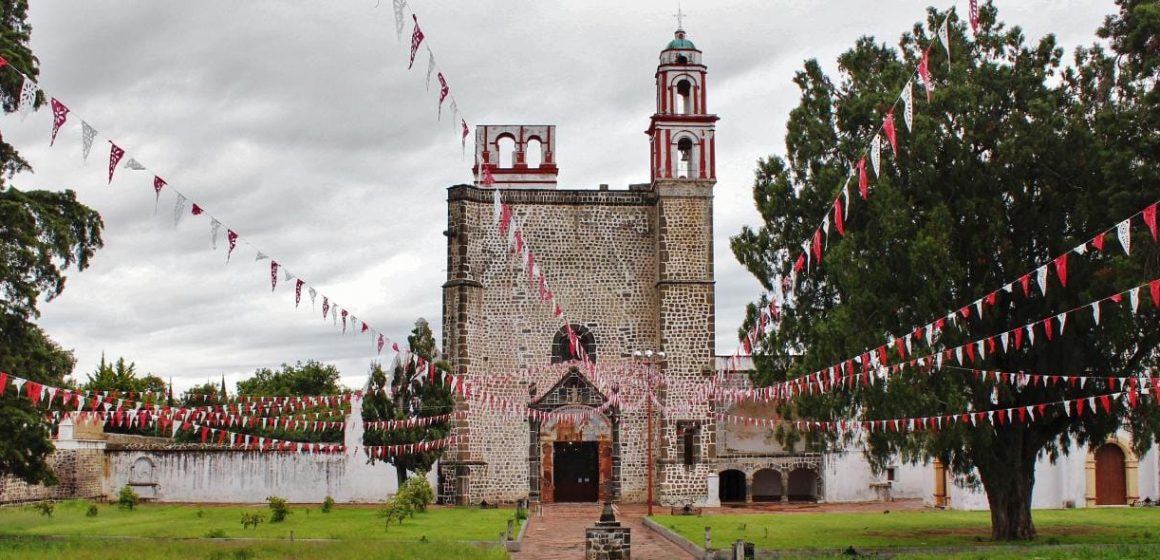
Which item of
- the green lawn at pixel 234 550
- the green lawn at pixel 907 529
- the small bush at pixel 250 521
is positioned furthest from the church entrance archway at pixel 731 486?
the green lawn at pixel 234 550

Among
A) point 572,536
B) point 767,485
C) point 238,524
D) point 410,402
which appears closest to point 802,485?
point 767,485

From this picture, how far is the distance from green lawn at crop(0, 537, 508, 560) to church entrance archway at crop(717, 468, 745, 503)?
61.5 ft

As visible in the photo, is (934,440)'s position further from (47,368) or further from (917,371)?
(47,368)

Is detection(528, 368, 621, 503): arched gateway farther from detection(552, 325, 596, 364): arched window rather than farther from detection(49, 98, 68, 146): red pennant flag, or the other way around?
detection(49, 98, 68, 146): red pennant flag

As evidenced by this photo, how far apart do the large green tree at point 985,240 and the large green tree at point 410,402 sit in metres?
11.3

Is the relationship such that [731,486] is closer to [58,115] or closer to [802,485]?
[802,485]

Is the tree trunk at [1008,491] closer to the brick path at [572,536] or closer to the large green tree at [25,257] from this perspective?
the brick path at [572,536]

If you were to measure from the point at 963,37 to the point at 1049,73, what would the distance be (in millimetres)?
1554

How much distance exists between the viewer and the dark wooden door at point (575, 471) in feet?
103

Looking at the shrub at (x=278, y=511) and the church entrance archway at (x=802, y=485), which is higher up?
the shrub at (x=278, y=511)

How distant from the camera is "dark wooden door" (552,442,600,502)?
31.3m

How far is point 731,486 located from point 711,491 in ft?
14.2

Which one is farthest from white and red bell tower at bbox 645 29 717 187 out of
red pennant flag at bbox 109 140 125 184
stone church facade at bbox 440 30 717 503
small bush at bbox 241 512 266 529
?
red pennant flag at bbox 109 140 125 184

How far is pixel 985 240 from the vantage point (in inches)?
727
